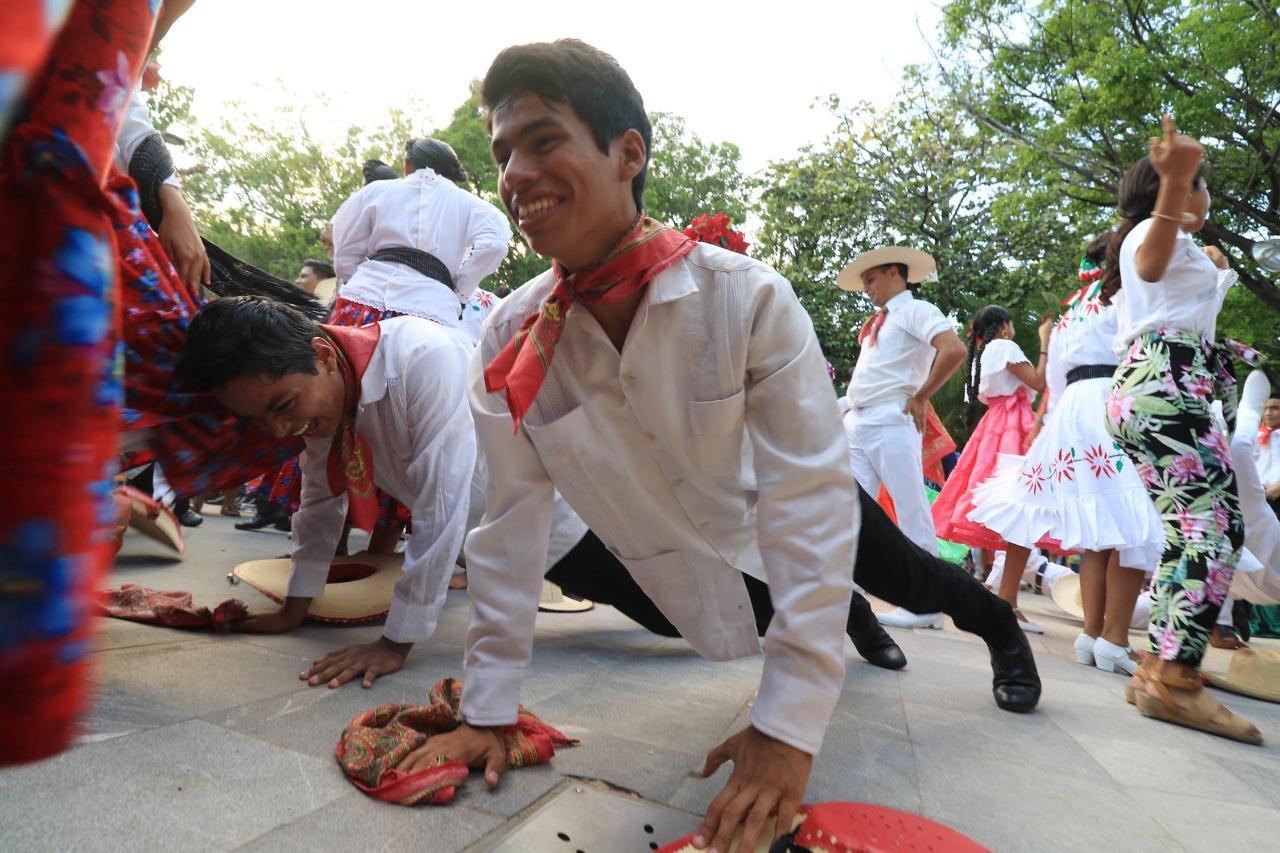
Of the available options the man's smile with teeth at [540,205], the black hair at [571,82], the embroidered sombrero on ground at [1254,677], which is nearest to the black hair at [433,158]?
the black hair at [571,82]

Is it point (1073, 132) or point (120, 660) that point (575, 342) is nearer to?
point (120, 660)

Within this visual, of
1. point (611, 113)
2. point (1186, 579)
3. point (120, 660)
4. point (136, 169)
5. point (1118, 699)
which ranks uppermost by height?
point (611, 113)

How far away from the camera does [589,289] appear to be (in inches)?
64.6

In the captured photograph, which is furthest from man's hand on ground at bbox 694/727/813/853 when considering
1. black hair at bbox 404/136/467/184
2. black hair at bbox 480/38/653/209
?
black hair at bbox 404/136/467/184

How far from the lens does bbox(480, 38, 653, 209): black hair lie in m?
1.59

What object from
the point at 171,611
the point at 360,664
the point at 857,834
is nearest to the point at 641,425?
the point at 857,834

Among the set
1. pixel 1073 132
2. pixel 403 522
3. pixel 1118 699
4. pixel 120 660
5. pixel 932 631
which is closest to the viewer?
pixel 120 660

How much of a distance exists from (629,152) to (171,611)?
197 centimetres

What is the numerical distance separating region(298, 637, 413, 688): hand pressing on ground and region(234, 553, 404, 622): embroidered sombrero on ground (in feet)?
1.26

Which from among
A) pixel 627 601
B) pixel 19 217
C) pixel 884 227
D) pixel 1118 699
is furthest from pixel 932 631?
pixel 884 227

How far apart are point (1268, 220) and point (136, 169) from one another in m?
11.4

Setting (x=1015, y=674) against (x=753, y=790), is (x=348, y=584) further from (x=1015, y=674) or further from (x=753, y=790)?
(x=1015, y=674)

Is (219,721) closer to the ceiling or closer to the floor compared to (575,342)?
closer to the floor

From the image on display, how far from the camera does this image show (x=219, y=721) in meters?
1.67
